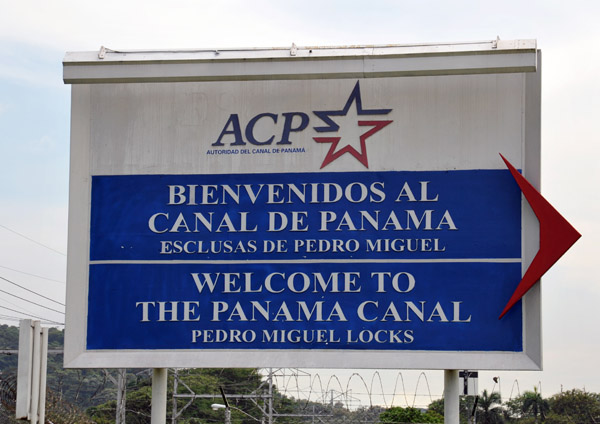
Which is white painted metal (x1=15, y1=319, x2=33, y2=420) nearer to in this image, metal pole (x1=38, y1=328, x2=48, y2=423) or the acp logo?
metal pole (x1=38, y1=328, x2=48, y2=423)

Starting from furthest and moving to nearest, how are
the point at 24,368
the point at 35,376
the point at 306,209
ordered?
the point at 306,209, the point at 35,376, the point at 24,368

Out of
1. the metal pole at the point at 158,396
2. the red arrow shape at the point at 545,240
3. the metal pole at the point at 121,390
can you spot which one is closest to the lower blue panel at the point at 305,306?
the red arrow shape at the point at 545,240

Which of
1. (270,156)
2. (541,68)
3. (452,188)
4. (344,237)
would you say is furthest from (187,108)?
(541,68)

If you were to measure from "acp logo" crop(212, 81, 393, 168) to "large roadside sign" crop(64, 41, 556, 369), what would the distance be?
0.02 meters

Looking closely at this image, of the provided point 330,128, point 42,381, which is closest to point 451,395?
point 330,128

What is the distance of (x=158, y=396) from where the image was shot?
39.1 ft

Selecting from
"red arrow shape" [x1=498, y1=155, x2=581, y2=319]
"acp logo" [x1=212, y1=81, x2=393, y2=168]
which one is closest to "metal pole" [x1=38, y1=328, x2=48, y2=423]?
"acp logo" [x1=212, y1=81, x2=393, y2=168]

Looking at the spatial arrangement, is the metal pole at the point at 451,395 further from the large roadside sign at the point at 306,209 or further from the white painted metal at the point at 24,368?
the white painted metal at the point at 24,368

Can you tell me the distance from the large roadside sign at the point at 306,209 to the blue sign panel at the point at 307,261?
16 mm

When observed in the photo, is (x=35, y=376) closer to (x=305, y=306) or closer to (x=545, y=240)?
(x=305, y=306)

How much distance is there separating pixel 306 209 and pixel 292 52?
5.95 feet

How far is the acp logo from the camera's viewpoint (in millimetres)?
11641

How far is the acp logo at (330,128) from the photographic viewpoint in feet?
38.2

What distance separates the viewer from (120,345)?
1168 cm
